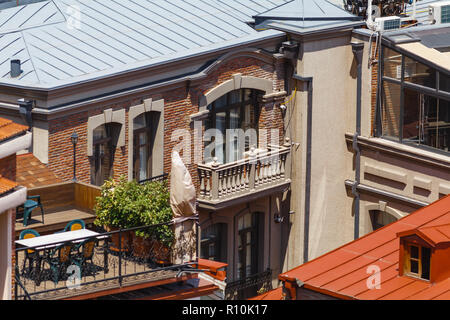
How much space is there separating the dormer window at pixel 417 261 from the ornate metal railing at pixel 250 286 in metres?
12.9

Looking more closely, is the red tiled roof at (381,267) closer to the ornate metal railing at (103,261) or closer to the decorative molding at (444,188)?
the ornate metal railing at (103,261)

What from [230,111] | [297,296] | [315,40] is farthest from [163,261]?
[315,40]

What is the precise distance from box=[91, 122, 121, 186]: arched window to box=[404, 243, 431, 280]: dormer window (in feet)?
34.0

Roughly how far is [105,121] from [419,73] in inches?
394

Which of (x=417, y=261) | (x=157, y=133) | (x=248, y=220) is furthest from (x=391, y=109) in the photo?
(x=417, y=261)

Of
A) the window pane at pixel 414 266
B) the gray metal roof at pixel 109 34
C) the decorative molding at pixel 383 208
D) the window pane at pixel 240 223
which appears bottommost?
the window pane at pixel 240 223

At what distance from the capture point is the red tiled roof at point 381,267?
992 inches

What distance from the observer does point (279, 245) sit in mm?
39656

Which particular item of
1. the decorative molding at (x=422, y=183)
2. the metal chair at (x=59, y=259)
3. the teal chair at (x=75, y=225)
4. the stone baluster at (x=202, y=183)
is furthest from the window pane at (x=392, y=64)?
the metal chair at (x=59, y=259)

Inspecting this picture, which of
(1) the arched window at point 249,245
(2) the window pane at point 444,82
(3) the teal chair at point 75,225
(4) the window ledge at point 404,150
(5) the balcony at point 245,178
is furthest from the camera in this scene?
(1) the arched window at point 249,245

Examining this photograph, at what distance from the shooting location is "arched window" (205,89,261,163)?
36.7 meters

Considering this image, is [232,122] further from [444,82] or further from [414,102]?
[444,82]

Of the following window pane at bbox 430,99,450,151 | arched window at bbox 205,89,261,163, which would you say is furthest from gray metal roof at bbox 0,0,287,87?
window pane at bbox 430,99,450,151

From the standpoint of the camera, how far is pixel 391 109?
125 ft
